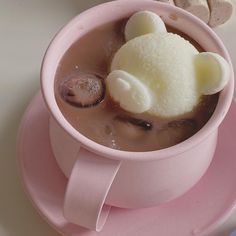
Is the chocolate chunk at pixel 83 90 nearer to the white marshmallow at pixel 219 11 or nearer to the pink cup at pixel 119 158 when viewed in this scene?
the pink cup at pixel 119 158

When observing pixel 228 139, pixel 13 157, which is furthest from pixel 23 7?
pixel 228 139

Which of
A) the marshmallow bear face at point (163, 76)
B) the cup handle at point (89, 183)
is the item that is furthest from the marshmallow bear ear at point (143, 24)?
the cup handle at point (89, 183)

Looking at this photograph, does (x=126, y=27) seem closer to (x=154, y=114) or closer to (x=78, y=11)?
(x=154, y=114)

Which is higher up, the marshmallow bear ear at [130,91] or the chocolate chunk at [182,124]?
the marshmallow bear ear at [130,91]

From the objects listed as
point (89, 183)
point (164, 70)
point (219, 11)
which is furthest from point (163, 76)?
point (219, 11)

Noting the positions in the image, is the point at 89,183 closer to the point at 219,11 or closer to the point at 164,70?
the point at 164,70

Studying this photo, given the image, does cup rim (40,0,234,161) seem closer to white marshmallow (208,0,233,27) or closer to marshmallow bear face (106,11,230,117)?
marshmallow bear face (106,11,230,117)
